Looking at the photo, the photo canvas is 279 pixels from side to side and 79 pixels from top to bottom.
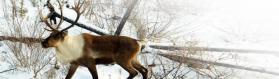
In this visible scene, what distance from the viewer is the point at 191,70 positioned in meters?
8.73

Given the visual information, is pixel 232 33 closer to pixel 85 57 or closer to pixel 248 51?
pixel 248 51

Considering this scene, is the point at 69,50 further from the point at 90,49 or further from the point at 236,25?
the point at 236,25

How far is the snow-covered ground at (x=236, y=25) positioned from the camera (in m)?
10.0

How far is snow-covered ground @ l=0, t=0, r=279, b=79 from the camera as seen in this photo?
10039mm

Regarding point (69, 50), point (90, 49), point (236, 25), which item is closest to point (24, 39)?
point (69, 50)

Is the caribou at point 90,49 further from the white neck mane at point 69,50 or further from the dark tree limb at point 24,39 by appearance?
the dark tree limb at point 24,39

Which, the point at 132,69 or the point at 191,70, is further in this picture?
the point at 191,70

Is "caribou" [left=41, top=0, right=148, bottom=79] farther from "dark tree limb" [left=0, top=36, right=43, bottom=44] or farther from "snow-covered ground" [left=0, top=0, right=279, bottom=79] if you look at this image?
"snow-covered ground" [left=0, top=0, right=279, bottom=79]

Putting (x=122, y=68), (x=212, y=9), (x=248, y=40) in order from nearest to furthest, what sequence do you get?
1. (x=122, y=68)
2. (x=248, y=40)
3. (x=212, y=9)

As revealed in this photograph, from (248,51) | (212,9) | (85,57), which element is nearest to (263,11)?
(212,9)

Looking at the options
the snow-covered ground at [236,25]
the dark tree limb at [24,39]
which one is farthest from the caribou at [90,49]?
the snow-covered ground at [236,25]

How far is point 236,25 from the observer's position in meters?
12.7

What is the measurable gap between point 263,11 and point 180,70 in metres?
A: 6.17

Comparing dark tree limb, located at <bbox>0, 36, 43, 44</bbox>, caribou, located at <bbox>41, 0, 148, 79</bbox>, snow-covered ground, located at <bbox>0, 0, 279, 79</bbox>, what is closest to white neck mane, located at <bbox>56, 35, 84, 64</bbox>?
caribou, located at <bbox>41, 0, 148, 79</bbox>
